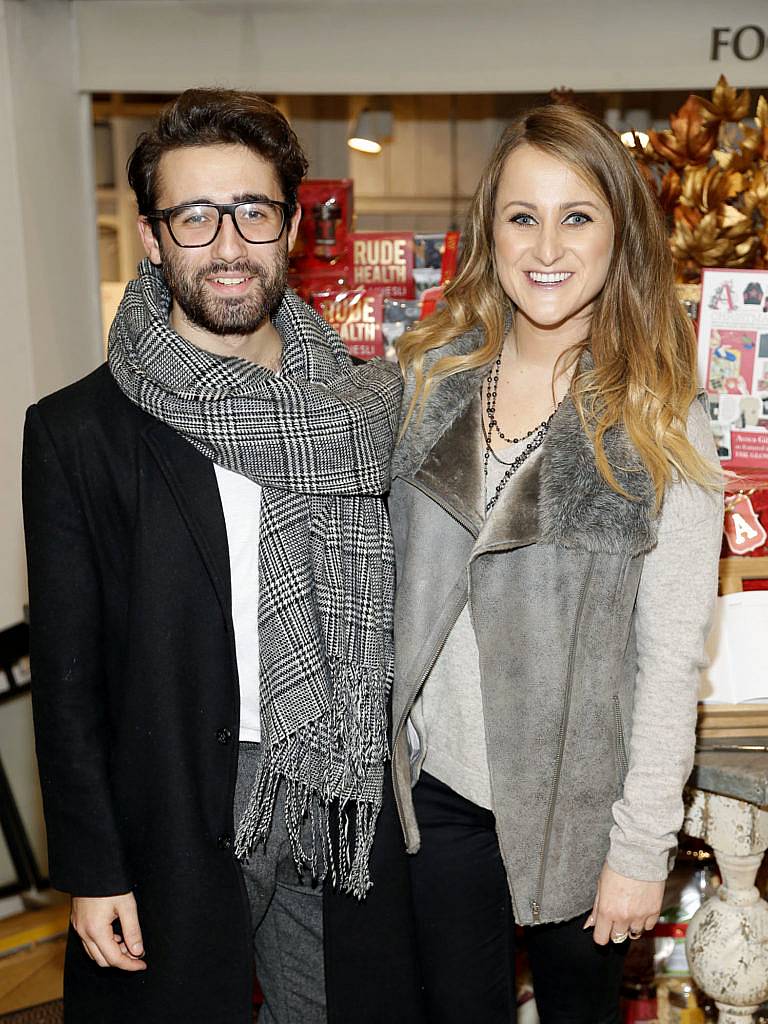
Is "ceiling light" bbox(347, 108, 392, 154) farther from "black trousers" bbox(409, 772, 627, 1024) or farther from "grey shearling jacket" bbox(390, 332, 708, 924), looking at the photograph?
"black trousers" bbox(409, 772, 627, 1024)

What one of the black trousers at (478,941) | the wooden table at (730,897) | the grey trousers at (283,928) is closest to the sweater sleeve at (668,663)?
the black trousers at (478,941)

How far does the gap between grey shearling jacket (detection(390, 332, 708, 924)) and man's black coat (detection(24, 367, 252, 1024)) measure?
0.99 feet

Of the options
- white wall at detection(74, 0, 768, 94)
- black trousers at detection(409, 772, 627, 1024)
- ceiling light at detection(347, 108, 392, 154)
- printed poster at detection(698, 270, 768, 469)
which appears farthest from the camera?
ceiling light at detection(347, 108, 392, 154)

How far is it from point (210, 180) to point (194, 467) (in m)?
0.43

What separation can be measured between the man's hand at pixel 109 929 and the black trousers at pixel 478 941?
45cm

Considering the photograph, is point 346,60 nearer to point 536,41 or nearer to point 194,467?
point 536,41

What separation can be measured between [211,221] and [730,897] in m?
1.48

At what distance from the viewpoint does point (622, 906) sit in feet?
5.35

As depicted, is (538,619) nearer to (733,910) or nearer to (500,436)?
(500,436)

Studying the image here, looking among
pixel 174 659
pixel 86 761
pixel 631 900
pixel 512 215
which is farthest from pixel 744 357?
pixel 86 761

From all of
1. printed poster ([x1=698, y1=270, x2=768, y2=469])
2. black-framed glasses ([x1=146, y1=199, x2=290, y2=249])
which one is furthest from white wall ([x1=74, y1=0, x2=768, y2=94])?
black-framed glasses ([x1=146, y1=199, x2=290, y2=249])

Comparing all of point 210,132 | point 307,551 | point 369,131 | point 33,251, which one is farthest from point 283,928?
point 369,131

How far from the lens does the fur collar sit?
154 centimetres

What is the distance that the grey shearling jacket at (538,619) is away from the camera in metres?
1.58
